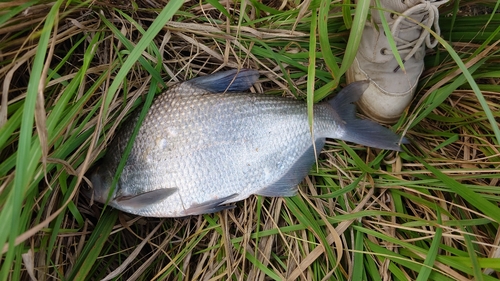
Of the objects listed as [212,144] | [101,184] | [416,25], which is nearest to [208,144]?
[212,144]

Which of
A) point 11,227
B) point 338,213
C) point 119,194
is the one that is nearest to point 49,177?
point 119,194

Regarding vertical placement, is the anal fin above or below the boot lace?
below

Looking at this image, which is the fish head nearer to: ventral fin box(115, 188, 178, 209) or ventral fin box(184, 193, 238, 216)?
ventral fin box(115, 188, 178, 209)

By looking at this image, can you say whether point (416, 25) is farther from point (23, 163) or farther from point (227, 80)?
point (23, 163)

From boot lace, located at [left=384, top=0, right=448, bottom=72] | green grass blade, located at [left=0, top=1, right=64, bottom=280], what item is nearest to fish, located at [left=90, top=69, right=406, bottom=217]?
boot lace, located at [left=384, top=0, right=448, bottom=72]

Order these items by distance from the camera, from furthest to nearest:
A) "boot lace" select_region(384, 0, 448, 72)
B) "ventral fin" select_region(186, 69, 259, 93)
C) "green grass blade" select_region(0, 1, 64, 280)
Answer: "ventral fin" select_region(186, 69, 259, 93)
"boot lace" select_region(384, 0, 448, 72)
"green grass blade" select_region(0, 1, 64, 280)

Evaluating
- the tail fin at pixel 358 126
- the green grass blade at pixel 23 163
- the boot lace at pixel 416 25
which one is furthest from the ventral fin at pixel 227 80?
the green grass blade at pixel 23 163

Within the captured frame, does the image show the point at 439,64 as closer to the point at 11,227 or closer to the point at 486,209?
the point at 486,209

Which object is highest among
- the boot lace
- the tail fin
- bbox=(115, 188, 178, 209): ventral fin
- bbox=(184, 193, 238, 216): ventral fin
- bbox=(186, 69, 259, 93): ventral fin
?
the boot lace

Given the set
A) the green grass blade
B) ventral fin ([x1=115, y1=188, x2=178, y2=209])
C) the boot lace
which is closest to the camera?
the green grass blade
